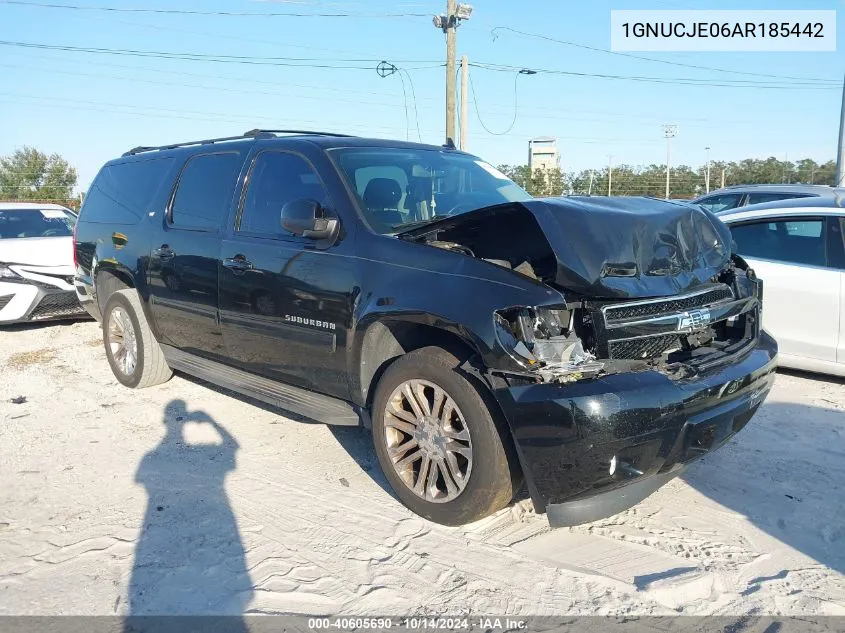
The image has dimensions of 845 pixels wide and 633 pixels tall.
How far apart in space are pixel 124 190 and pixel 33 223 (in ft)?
13.7

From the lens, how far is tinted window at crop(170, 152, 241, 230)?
15.1 ft

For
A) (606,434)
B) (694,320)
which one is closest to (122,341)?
(606,434)

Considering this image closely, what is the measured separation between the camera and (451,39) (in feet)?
66.0

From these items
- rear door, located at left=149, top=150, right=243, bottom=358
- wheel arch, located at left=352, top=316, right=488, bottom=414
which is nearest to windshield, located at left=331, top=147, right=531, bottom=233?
wheel arch, located at left=352, top=316, right=488, bottom=414

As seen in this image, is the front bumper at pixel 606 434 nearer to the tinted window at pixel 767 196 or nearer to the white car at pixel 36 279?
the white car at pixel 36 279

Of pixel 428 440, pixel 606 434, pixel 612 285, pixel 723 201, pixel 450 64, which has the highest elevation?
pixel 450 64

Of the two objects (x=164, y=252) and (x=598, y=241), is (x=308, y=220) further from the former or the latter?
(x=164, y=252)

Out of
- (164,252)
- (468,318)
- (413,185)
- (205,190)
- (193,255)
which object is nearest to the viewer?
(468,318)

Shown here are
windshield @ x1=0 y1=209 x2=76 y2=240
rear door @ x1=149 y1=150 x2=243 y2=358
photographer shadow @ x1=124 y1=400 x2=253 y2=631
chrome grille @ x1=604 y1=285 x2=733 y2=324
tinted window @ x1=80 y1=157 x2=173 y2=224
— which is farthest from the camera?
windshield @ x1=0 y1=209 x2=76 y2=240

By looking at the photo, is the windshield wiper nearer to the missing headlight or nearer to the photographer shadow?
the missing headlight

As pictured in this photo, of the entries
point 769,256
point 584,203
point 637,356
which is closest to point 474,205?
point 584,203

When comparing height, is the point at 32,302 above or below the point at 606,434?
below

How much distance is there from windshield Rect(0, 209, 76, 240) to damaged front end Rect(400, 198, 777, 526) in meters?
7.42

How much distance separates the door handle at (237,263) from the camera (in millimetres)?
4234
